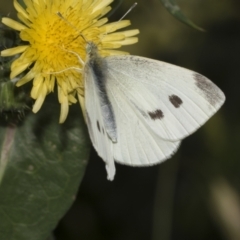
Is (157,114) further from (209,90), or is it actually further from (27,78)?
(27,78)

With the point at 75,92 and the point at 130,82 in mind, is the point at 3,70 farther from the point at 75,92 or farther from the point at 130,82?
the point at 130,82

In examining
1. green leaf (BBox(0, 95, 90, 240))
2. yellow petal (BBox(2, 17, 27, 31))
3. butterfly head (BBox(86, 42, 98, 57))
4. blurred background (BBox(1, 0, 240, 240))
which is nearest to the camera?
yellow petal (BBox(2, 17, 27, 31))

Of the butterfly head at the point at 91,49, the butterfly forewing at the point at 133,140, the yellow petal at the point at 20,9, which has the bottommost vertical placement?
the butterfly forewing at the point at 133,140

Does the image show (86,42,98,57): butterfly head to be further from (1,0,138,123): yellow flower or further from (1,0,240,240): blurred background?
(1,0,240,240): blurred background

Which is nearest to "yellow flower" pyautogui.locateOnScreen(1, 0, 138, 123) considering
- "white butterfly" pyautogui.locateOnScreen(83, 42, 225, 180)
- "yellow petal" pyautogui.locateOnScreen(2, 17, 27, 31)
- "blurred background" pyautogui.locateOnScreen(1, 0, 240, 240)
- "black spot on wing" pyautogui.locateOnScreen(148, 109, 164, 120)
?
"yellow petal" pyautogui.locateOnScreen(2, 17, 27, 31)

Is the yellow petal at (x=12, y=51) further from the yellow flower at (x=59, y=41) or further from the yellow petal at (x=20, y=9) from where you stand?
the yellow petal at (x=20, y=9)

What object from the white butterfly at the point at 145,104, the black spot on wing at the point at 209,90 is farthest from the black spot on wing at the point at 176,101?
the black spot on wing at the point at 209,90

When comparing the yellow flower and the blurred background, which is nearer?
the yellow flower

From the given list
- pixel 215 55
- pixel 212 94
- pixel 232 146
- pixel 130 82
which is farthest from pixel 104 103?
pixel 215 55

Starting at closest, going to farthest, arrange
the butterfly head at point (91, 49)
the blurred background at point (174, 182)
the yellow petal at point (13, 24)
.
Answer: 1. the yellow petal at point (13, 24)
2. the butterfly head at point (91, 49)
3. the blurred background at point (174, 182)
